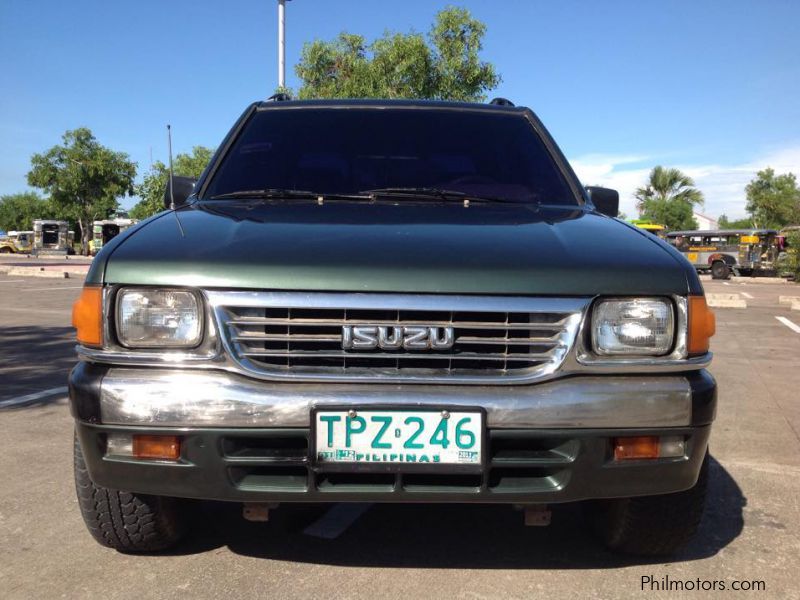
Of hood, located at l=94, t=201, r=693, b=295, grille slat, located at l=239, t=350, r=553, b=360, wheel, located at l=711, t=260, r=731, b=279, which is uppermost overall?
hood, located at l=94, t=201, r=693, b=295

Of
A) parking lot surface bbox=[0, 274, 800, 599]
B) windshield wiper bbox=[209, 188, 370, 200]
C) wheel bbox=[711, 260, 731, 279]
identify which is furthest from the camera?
wheel bbox=[711, 260, 731, 279]

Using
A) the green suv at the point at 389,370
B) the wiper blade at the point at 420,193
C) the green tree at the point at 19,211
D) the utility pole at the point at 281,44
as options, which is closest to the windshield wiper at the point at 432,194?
the wiper blade at the point at 420,193

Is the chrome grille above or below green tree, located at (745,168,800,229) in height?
below

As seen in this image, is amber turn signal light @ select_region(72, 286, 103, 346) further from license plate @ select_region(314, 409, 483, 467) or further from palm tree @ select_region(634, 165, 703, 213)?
palm tree @ select_region(634, 165, 703, 213)

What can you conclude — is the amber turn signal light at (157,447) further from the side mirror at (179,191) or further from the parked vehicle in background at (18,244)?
the parked vehicle in background at (18,244)

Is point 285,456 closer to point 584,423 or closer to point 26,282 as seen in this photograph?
point 584,423

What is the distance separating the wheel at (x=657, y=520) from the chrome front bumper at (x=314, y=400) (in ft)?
1.55

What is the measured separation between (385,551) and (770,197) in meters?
63.0

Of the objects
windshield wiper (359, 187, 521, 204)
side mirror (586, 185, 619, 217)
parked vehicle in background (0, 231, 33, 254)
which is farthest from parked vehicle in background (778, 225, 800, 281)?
parked vehicle in background (0, 231, 33, 254)

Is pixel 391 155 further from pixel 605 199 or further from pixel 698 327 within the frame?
pixel 698 327

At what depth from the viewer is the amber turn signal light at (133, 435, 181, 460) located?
206 centimetres

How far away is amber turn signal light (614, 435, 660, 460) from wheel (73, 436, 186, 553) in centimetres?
148

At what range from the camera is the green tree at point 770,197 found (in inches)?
2169

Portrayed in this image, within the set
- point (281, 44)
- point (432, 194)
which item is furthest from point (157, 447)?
point (281, 44)
